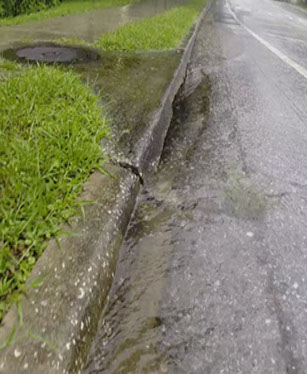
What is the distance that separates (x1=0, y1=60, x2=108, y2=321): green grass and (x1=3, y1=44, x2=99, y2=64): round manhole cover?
943mm

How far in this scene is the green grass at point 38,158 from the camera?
137 centimetres

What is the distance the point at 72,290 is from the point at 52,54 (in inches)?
135

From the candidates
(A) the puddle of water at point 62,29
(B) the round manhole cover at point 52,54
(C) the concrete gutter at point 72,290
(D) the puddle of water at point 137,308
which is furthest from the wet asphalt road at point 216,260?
(A) the puddle of water at point 62,29

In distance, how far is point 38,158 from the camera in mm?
1773

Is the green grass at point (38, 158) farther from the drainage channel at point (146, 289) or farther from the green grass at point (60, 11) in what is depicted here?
the green grass at point (60, 11)

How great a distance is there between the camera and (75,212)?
5.32 feet

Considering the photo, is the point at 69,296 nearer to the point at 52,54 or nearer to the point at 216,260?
the point at 216,260

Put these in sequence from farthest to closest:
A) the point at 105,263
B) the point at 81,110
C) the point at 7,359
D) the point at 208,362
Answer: the point at 81,110 < the point at 105,263 < the point at 208,362 < the point at 7,359

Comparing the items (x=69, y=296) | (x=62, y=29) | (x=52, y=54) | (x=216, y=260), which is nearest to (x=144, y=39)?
(x=62, y=29)

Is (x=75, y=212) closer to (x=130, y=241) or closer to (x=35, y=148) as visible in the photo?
(x=130, y=241)

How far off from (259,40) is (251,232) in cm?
731

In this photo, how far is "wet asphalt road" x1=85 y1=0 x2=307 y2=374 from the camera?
128 centimetres

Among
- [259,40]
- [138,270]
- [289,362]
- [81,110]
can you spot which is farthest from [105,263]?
[259,40]

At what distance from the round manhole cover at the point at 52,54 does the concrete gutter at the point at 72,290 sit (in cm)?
232
